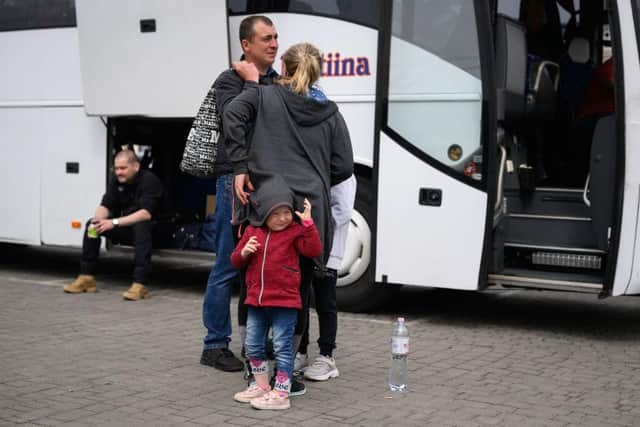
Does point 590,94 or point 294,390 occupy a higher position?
point 590,94

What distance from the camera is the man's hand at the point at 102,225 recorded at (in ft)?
28.9

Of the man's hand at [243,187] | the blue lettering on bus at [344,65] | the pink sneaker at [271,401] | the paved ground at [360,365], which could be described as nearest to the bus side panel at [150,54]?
the blue lettering on bus at [344,65]

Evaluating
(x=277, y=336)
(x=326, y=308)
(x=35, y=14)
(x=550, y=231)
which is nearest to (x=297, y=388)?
(x=277, y=336)

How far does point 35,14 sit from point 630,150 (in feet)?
18.9

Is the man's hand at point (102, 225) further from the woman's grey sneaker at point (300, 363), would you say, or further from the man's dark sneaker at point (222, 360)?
the woman's grey sneaker at point (300, 363)

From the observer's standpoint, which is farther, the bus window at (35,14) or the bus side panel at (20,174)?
the bus side panel at (20,174)

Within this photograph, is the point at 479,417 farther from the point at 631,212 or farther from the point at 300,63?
the point at 631,212

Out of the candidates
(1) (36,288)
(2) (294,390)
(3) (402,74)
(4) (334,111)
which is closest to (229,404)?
(2) (294,390)

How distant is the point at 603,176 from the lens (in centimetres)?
723

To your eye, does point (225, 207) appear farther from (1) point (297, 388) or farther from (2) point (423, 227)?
(2) point (423, 227)

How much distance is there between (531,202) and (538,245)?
486 millimetres

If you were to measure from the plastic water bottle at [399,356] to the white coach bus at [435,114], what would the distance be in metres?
1.91

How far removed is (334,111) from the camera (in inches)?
210

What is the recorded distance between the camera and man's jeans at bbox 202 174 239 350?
5887 millimetres
